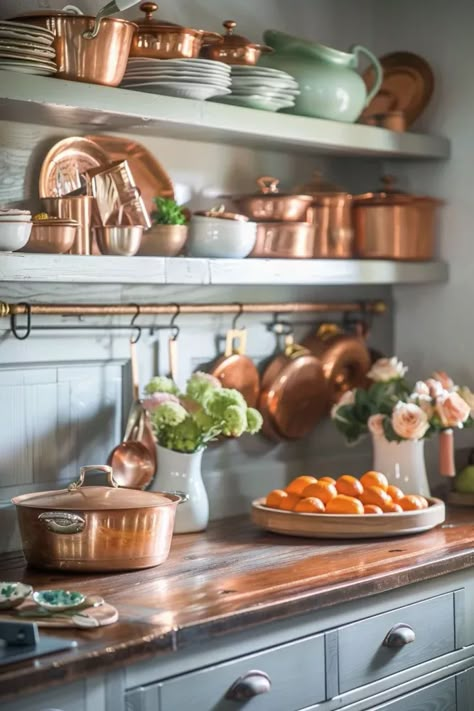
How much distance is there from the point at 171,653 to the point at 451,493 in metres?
1.43

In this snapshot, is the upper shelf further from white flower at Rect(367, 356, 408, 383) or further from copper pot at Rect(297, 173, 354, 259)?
white flower at Rect(367, 356, 408, 383)

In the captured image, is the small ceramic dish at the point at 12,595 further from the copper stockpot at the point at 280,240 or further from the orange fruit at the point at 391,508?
the copper stockpot at the point at 280,240

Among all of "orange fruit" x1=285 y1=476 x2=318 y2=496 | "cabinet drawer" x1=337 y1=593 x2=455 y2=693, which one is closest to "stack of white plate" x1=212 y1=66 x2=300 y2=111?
"orange fruit" x1=285 y1=476 x2=318 y2=496

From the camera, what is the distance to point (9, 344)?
2734mm

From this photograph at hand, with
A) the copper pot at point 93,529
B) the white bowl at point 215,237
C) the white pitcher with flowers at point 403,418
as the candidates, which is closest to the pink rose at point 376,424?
the white pitcher with flowers at point 403,418

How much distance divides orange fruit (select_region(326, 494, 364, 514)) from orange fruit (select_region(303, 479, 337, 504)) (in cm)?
2

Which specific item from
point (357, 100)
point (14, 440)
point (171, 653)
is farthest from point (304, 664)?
point (357, 100)

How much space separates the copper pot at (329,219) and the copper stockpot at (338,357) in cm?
23

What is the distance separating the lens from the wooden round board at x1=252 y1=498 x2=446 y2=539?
2.82m

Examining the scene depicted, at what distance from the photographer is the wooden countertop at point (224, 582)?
1.96 metres

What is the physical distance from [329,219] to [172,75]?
757 millimetres

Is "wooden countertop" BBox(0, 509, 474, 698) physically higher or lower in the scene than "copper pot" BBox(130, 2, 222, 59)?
lower

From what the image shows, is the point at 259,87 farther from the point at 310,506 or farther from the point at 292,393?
the point at 310,506

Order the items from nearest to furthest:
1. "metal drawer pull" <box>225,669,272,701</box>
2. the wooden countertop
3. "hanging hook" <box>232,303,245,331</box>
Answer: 1. the wooden countertop
2. "metal drawer pull" <box>225,669,272,701</box>
3. "hanging hook" <box>232,303,245,331</box>
